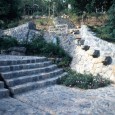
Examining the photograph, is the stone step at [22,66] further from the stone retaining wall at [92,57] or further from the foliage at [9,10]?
the foliage at [9,10]

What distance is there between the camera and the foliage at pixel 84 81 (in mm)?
9583

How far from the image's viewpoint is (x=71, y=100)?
766 cm

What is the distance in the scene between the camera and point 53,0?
47406 mm

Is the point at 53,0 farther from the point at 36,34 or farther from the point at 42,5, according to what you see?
the point at 36,34

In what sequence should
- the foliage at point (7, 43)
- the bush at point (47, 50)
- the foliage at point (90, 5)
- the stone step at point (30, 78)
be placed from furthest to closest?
the foliage at point (90, 5) < the foliage at point (7, 43) < the bush at point (47, 50) < the stone step at point (30, 78)

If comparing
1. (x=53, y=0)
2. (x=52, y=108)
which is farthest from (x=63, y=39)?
(x=53, y=0)

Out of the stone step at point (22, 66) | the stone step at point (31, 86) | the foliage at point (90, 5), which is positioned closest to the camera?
the stone step at point (31, 86)

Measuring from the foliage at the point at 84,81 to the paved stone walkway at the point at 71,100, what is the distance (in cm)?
40

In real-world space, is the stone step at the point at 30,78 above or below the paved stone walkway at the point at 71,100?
above

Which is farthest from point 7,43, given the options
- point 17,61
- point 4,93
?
point 4,93

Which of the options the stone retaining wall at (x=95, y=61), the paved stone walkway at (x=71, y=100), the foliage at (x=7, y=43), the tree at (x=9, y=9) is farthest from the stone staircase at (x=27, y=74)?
the tree at (x=9, y=9)

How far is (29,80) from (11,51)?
4.95 m

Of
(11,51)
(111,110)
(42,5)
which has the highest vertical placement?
(42,5)

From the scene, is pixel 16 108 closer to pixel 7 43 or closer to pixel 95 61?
pixel 95 61
